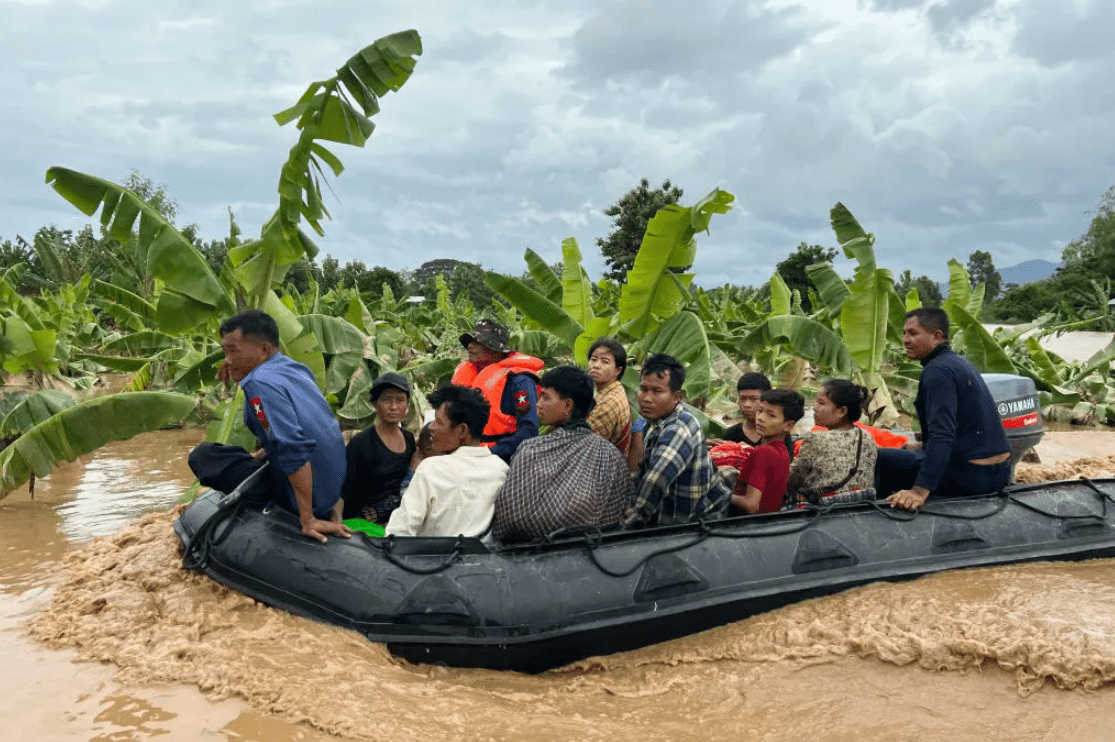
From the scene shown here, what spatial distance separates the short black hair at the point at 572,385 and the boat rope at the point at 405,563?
836 mm

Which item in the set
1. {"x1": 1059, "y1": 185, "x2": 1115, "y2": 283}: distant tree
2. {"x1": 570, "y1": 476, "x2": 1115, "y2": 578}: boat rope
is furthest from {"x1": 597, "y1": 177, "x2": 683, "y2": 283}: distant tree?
{"x1": 570, "y1": 476, "x2": 1115, "y2": 578}: boat rope

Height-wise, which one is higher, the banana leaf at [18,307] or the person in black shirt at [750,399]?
the banana leaf at [18,307]

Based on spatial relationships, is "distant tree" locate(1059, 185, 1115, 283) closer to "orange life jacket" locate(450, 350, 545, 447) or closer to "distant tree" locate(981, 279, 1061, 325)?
"distant tree" locate(981, 279, 1061, 325)

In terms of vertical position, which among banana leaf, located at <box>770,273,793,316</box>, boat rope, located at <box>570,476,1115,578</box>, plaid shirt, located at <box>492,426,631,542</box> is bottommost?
boat rope, located at <box>570,476,1115,578</box>

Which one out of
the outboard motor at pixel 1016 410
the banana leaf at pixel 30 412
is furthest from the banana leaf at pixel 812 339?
the banana leaf at pixel 30 412

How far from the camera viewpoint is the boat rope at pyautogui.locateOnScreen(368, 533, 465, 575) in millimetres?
3861

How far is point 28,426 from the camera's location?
22.8ft

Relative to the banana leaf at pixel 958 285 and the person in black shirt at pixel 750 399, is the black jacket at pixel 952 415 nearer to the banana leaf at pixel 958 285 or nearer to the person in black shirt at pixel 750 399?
the person in black shirt at pixel 750 399

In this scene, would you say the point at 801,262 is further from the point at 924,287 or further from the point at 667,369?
the point at 667,369

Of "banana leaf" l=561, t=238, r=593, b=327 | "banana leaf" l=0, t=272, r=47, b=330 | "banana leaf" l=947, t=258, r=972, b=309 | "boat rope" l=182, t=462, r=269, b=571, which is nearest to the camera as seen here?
"boat rope" l=182, t=462, r=269, b=571

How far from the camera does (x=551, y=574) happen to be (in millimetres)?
3930

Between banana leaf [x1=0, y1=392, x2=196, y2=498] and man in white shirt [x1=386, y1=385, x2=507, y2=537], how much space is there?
9.36ft

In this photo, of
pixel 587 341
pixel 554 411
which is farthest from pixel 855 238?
pixel 554 411

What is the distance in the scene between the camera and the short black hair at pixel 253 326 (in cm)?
384
